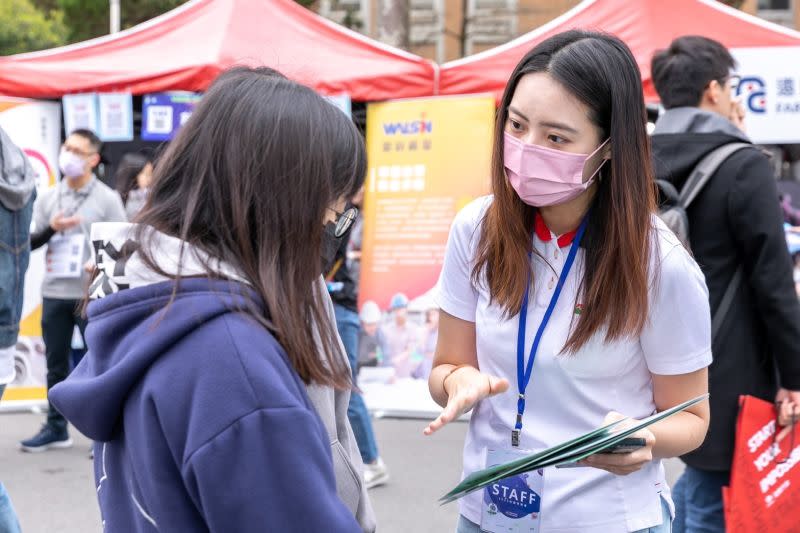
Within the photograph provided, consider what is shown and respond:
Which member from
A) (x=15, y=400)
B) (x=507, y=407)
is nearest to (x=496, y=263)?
A: (x=507, y=407)

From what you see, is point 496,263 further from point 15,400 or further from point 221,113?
point 15,400

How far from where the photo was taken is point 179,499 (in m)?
1.18

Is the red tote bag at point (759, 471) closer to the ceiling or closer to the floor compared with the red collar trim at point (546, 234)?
closer to the floor

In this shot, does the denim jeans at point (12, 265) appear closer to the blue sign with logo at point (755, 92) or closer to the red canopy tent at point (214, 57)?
the red canopy tent at point (214, 57)

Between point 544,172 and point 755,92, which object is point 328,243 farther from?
point 755,92

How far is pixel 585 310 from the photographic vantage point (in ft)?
5.68

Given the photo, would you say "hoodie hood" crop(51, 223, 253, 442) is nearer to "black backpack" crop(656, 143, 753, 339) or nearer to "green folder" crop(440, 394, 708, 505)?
"green folder" crop(440, 394, 708, 505)

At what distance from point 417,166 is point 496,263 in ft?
16.5

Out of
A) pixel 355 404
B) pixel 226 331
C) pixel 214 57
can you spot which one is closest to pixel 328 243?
pixel 226 331

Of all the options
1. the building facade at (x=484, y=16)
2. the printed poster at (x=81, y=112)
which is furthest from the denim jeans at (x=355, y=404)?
the building facade at (x=484, y=16)

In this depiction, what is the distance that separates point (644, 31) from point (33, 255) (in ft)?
15.0

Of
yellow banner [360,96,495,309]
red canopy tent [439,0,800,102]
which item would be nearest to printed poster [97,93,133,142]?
yellow banner [360,96,495,309]

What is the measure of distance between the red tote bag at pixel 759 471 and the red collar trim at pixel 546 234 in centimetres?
115

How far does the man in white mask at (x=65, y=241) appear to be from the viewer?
18.8 feet
